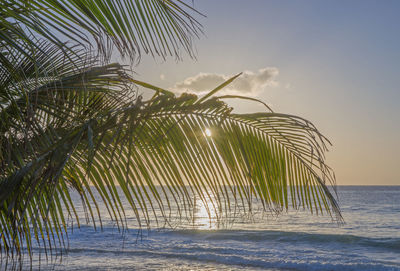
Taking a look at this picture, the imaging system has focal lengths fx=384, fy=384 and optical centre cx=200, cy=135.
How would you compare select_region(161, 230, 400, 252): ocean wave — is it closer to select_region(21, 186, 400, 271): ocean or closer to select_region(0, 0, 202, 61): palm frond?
select_region(21, 186, 400, 271): ocean

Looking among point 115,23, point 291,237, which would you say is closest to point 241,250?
point 291,237

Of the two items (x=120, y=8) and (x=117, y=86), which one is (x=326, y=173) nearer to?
(x=120, y=8)

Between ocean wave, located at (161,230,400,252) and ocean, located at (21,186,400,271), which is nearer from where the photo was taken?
ocean, located at (21,186,400,271)

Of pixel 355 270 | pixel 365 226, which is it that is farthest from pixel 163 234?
pixel 365 226

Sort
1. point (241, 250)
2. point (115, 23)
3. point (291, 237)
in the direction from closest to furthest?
point (115, 23)
point (241, 250)
point (291, 237)

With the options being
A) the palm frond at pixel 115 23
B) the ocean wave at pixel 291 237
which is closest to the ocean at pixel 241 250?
the ocean wave at pixel 291 237

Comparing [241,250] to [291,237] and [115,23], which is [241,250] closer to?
[291,237]

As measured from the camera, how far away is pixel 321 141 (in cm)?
165

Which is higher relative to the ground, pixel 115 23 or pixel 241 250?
pixel 115 23

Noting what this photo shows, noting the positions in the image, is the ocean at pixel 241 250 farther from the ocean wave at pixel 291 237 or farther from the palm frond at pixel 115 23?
the palm frond at pixel 115 23

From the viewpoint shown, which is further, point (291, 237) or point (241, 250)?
point (291, 237)

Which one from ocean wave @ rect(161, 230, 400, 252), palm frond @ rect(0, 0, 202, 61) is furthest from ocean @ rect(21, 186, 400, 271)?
palm frond @ rect(0, 0, 202, 61)

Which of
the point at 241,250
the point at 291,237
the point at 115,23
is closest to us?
the point at 115,23

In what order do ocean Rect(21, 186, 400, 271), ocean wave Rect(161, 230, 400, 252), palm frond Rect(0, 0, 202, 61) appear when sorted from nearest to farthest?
palm frond Rect(0, 0, 202, 61) < ocean Rect(21, 186, 400, 271) < ocean wave Rect(161, 230, 400, 252)
